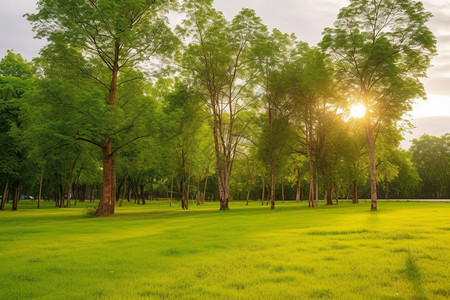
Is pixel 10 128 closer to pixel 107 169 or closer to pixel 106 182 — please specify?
pixel 107 169

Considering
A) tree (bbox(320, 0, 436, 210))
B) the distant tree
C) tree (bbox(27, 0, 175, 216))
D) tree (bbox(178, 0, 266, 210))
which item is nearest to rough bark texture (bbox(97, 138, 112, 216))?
tree (bbox(27, 0, 175, 216))

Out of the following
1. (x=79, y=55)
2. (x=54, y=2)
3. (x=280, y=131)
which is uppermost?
(x=54, y=2)

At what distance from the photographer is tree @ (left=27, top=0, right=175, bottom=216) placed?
2577cm

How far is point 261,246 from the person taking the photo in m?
10.9

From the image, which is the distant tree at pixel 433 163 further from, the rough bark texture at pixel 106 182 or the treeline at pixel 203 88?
the rough bark texture at pixel 106 182

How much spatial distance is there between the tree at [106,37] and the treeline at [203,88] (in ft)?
0.38

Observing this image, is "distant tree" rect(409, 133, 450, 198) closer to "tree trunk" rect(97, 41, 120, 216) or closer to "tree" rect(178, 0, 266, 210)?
"tree" rect(178, 0, 266, 210)

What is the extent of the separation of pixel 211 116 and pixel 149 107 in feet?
39.4

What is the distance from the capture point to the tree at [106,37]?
25766mm

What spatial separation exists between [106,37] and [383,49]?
25308 mm

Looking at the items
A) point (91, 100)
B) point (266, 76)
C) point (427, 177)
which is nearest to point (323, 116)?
point (266, 76)

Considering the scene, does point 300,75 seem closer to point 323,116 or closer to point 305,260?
point 323,116

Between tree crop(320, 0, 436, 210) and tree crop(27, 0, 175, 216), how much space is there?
677 inches

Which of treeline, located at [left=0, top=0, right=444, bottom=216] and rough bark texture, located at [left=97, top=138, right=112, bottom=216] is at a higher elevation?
treeline, located at [left=0, top=0, right=444, bottom=216]
